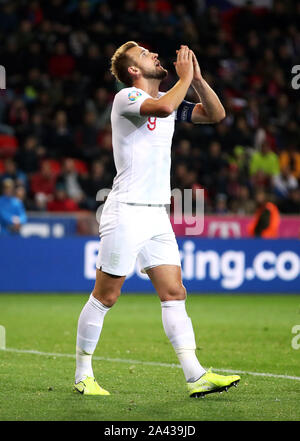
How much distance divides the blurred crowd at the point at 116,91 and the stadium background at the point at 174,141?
0.03m

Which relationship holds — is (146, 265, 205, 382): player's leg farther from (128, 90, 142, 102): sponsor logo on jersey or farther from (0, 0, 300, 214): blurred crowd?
(0, 0, 300, 214): blurred crowd

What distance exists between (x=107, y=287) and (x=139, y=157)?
898 millimetres

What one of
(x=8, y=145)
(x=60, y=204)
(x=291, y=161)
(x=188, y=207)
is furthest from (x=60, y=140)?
(x=291, y=161)

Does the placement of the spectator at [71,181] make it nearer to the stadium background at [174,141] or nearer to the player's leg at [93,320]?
the stadium background at [174,141]

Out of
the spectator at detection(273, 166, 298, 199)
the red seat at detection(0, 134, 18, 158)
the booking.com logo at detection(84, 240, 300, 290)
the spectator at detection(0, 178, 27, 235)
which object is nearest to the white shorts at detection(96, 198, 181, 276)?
the booking.com logo at detection(84, 240, 300, 290)

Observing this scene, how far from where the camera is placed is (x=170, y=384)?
261 inches

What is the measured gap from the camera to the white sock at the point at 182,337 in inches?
238

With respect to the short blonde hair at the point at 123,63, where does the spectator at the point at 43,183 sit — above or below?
below

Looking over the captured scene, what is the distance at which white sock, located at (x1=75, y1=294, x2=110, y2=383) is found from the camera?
20.0 ft

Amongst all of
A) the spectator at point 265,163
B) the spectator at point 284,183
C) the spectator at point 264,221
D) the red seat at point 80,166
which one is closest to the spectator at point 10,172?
the red seat at point 80,166

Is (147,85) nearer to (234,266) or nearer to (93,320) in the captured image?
(93,320)
